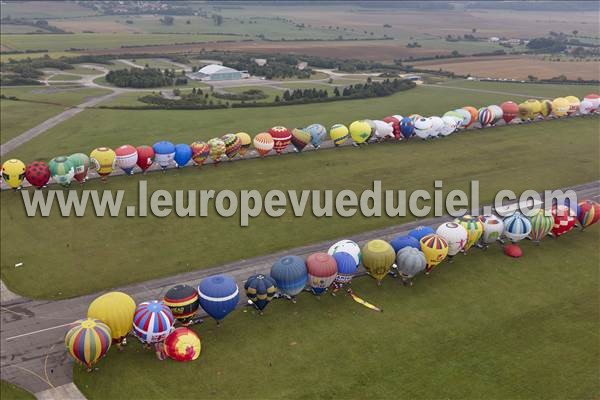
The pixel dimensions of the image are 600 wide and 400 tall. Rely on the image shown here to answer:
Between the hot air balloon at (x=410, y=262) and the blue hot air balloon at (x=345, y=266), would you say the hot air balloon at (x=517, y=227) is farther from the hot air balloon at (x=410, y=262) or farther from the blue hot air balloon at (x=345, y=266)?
the blue hot air balloon at (x=345, y=266)

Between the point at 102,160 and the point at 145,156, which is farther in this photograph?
the point at 145,156

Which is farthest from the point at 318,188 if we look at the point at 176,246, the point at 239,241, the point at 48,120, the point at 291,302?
the point at 48,120

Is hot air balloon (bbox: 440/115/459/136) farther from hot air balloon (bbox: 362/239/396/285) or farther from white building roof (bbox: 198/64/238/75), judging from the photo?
white building roof (bbox: 198/64/238/75)

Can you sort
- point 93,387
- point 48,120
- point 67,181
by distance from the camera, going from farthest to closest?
point 48,120 → point 67,181 → point 93,387

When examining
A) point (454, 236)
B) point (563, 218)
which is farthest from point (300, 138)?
point (563, 218)

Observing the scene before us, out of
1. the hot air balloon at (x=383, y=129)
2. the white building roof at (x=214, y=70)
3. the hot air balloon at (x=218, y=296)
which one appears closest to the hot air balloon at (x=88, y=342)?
the hot air balloon at (x=218, y=296)

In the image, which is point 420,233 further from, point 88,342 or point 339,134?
point 339,134

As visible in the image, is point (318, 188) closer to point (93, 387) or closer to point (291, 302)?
point (291, 302)
